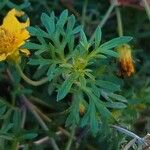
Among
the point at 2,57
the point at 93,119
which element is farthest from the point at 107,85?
the point at 2,57

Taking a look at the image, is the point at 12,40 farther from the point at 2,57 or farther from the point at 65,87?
the point at 65,87

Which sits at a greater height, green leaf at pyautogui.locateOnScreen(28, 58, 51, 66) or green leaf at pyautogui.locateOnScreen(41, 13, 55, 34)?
green leaf at pyautogui.locateOnScreen(41, 13, 55, 34)

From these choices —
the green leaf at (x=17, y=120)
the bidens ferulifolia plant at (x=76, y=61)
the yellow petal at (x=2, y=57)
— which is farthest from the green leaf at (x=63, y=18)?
the green leaf at (x=17, y=120)

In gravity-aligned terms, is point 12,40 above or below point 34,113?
above

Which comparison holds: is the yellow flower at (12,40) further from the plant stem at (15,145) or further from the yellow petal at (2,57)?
the plant stem at (15,145)

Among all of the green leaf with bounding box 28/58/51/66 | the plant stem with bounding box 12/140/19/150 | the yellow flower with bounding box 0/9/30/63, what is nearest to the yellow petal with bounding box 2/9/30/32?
the yellow flower with bounding box 0/9/30/63

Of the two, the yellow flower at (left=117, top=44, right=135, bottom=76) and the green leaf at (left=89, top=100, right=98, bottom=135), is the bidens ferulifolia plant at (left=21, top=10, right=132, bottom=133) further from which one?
the yellow flower at (left=117, top=44, right=135, bottom=76)
